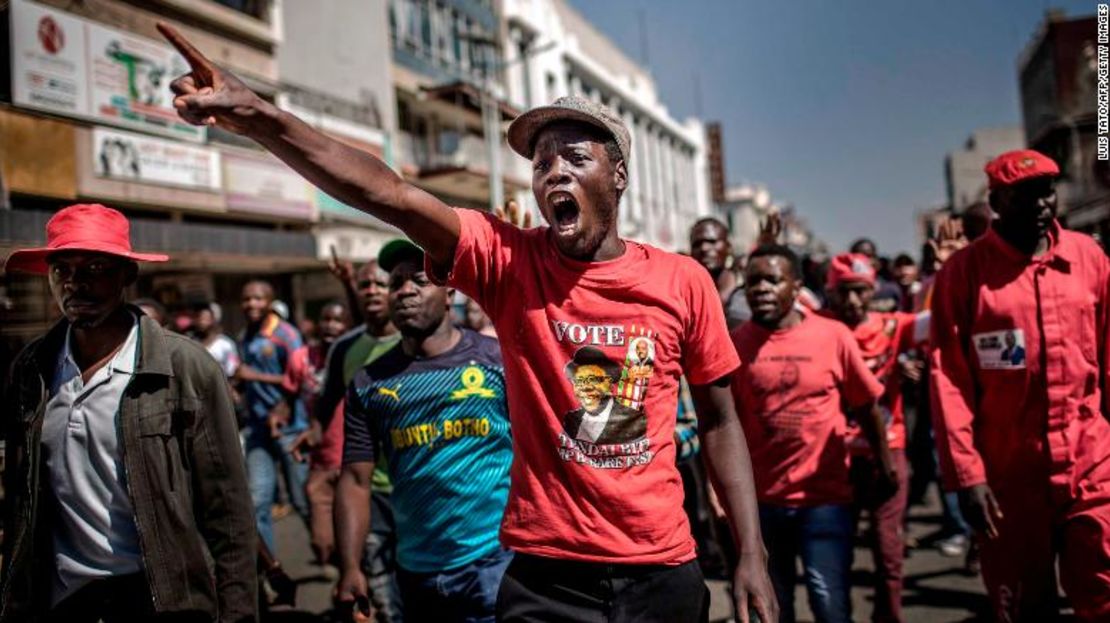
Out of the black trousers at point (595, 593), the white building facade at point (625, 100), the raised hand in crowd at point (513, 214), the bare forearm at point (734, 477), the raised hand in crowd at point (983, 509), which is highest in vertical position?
the white building facade at point (625, 100)

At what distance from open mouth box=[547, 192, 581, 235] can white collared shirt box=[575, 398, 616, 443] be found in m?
0.46

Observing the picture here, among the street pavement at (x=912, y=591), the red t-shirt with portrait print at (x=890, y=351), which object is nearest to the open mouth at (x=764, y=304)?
the red t-shirt with portrait print at (x=890, y=351)

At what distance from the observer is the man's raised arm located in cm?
167

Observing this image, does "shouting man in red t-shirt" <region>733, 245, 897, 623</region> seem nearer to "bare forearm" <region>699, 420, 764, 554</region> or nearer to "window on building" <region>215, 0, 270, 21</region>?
"bare forearm" <region>699, 420, 764, 554</region>

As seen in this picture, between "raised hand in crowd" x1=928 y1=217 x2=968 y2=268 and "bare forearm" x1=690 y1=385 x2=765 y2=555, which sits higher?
"raised hand in crowd" x1=928 y1=217 x2=968 y2=268

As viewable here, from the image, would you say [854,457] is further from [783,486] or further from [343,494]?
[343,494]

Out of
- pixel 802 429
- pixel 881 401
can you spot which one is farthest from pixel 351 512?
pixel 881 401

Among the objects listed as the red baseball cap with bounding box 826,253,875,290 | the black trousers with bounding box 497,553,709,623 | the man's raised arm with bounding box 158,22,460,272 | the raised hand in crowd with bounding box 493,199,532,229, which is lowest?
the black trousers with bounding box 497,553,709,623

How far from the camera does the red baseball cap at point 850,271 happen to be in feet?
16.3

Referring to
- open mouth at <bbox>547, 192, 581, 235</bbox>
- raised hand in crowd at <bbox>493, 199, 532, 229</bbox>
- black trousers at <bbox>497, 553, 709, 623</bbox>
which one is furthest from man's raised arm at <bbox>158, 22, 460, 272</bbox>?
A: raised hand in crowd at <bbox>493, 199, 532, 229</bbox>

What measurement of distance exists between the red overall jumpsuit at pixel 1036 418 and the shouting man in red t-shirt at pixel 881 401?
0.77 meters

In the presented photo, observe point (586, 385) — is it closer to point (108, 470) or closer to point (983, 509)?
point (108, 470)

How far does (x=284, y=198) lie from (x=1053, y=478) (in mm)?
17666

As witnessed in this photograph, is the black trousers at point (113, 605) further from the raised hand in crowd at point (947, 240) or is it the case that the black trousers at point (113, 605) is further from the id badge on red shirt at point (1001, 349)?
the raised hand in crowd at point (947, 240)
